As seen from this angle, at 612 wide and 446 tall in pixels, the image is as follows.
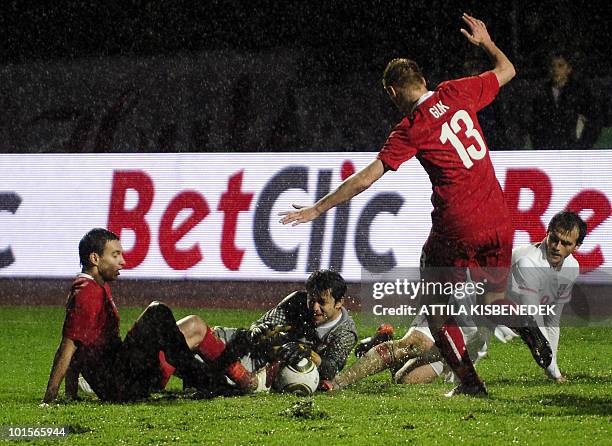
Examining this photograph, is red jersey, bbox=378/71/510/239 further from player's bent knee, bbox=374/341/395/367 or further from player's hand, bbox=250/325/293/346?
player's hand, bbox=250/325/293/346

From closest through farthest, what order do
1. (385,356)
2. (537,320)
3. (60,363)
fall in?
1. (60,363)
2. (537,320)
3. (385,356)

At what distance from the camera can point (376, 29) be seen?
17.1 meters

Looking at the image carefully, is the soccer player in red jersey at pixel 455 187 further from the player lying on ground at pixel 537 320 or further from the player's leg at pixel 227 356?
the player's leg at pixel 227 356

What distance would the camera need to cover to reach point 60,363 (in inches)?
277

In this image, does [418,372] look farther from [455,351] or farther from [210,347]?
[210,347]

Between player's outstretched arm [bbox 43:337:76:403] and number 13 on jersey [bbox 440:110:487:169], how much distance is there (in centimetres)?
253

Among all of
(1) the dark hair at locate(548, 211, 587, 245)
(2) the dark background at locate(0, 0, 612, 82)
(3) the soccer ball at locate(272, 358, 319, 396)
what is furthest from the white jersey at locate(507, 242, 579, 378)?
(2) the dark background at locate(0, 0, 612, 82)

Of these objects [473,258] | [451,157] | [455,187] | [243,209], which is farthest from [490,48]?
[243,209]

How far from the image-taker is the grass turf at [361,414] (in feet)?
20.4

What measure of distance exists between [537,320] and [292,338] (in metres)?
1.63

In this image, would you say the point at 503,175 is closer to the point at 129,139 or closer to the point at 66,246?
the point at 66,246

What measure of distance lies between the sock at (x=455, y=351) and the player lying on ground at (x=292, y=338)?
0.76 meters

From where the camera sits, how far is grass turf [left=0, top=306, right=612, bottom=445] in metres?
6.23

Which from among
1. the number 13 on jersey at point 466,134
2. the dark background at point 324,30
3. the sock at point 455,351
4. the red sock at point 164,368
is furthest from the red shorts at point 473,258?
the dark background at point 324,30
